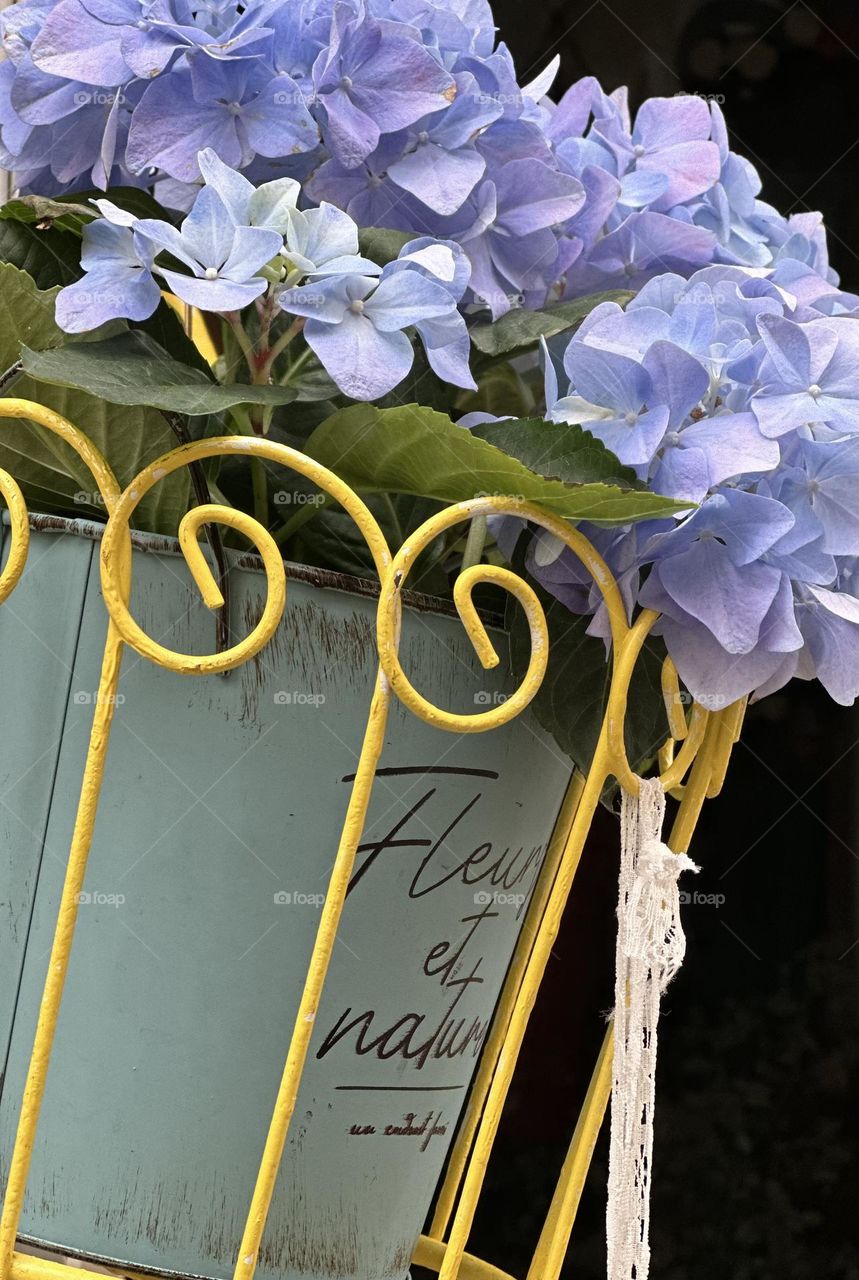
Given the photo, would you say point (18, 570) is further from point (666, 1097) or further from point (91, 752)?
point (666, 1097)

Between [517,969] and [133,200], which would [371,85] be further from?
[517,969]

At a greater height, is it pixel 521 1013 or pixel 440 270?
pixel 440 270

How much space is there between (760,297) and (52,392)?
0.20 meters

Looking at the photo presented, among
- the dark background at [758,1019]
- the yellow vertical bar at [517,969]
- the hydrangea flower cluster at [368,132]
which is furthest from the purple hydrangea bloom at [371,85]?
the dark background at [758,1019]

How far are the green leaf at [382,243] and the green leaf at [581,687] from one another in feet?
0.35

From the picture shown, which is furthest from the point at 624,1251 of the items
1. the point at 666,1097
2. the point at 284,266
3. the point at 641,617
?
the point at 666,1097

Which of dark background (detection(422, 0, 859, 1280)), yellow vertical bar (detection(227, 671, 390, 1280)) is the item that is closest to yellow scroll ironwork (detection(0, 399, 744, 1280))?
yellow vertical bar (detection(227, 671, 390, 1280))

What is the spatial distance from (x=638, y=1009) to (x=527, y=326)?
0.20 meters

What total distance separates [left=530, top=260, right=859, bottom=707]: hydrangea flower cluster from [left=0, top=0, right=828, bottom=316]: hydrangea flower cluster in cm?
6

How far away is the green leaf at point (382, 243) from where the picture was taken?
362mm

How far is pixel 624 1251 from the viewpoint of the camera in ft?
1.18

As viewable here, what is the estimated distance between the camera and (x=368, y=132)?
354 millimetres

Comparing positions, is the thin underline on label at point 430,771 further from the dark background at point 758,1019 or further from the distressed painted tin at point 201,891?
the dark background at point 758,1019

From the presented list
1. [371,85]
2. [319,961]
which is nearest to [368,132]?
[371,85]
